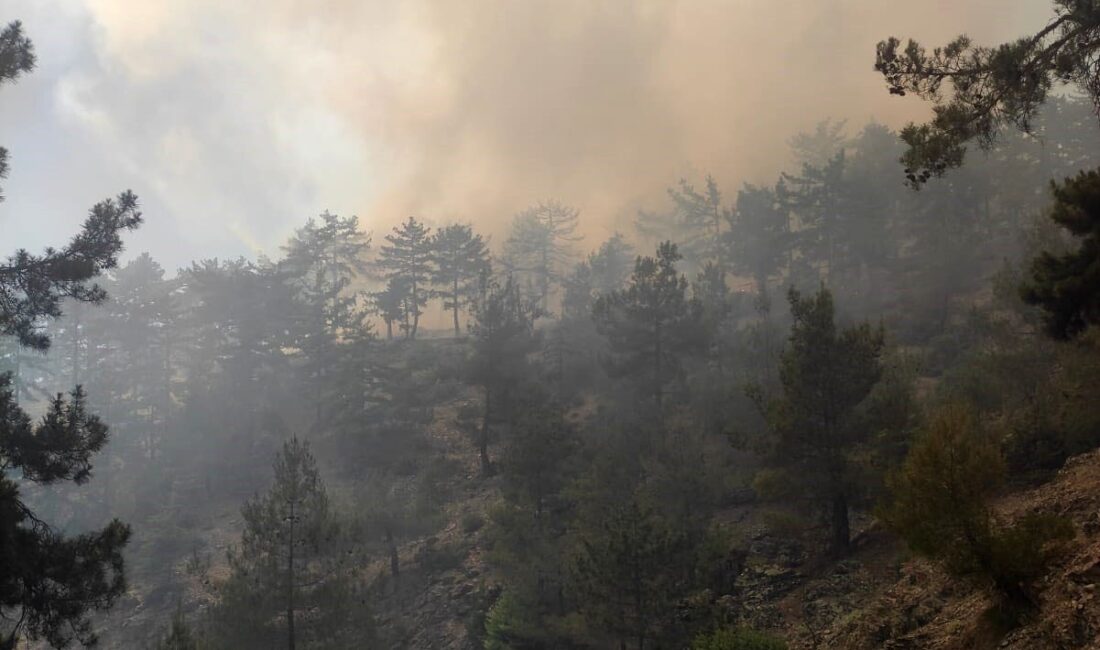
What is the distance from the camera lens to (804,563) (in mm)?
18750

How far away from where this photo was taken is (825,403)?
17500 mm

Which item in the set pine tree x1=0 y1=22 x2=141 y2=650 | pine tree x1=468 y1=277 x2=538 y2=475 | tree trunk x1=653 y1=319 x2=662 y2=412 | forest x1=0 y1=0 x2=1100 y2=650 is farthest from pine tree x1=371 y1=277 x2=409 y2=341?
pine tree x1=0 y1=22 x2=141 y2=650

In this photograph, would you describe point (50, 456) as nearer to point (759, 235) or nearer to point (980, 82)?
point (980, 82)

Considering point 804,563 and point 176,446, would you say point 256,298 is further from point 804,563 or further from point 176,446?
point 804,563

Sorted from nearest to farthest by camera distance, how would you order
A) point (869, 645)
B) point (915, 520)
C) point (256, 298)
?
point (915, 520)
point (869, 645)
point (256, 298)

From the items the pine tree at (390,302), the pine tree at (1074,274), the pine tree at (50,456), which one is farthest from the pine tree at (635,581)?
the pine tree at (390,302)

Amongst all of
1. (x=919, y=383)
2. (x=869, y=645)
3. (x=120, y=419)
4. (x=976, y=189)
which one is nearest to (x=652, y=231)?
(x=976, y=189)

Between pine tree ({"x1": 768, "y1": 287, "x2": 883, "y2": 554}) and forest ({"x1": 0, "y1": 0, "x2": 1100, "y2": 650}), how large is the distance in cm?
8

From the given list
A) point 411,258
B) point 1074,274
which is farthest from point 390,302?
point 1074,274

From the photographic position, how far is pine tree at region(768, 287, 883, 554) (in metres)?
17.3

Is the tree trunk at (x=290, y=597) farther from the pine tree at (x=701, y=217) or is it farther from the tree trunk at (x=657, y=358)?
the pine tree at (x=701, y=217)

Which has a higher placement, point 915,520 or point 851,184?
point 851,184

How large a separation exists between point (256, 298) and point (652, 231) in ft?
143

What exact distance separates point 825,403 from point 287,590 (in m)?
16.5
